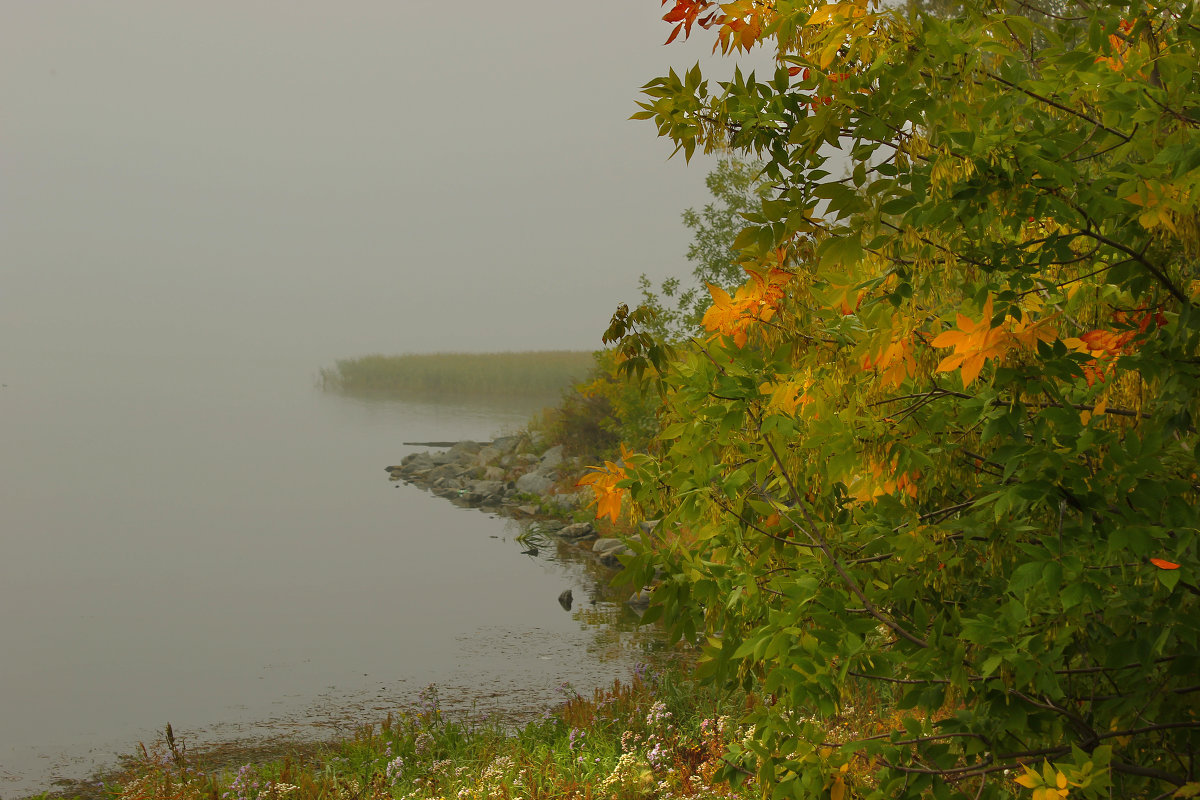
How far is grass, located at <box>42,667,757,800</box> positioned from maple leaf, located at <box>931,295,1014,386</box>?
3.26 meters

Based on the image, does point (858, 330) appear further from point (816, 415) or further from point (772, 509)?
point (772, 509)

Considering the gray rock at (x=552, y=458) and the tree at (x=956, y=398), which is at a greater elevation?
the tree at (x=956, y=398)

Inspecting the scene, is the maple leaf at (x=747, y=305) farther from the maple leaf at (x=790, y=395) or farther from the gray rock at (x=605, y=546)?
the gray rock at (x=605, y=546)

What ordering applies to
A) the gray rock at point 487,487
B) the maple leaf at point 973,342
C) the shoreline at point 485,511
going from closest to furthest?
the maple leaf at point 973,342
the shoreline at point 485,511
the gray rock at point 487,487

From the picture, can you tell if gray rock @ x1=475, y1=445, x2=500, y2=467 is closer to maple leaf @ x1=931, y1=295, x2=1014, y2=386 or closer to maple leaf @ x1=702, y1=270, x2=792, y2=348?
maple leaf @ x1=702, y1=270, x2=792, y2=348

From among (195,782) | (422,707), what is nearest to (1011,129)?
→ (195,782)

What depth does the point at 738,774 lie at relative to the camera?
2.51 metres

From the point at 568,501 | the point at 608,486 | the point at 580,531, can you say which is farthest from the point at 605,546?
→ the point at 608,486

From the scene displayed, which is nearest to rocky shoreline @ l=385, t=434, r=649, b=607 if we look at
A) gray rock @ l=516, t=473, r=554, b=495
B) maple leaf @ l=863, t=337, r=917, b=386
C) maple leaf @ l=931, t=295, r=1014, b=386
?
gray rock @ l=516, t=473, r=554, b=495

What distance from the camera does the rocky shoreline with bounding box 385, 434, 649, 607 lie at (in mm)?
15250

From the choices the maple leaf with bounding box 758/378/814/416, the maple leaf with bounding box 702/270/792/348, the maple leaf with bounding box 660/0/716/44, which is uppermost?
the maple leaf with bounding box 660/0/716/44

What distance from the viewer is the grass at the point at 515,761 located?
4727 millimetres

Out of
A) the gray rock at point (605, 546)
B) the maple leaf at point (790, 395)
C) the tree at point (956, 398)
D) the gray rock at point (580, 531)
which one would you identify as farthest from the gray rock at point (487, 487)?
the maple leaf at point (790, 395)

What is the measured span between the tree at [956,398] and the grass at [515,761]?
2465mm
